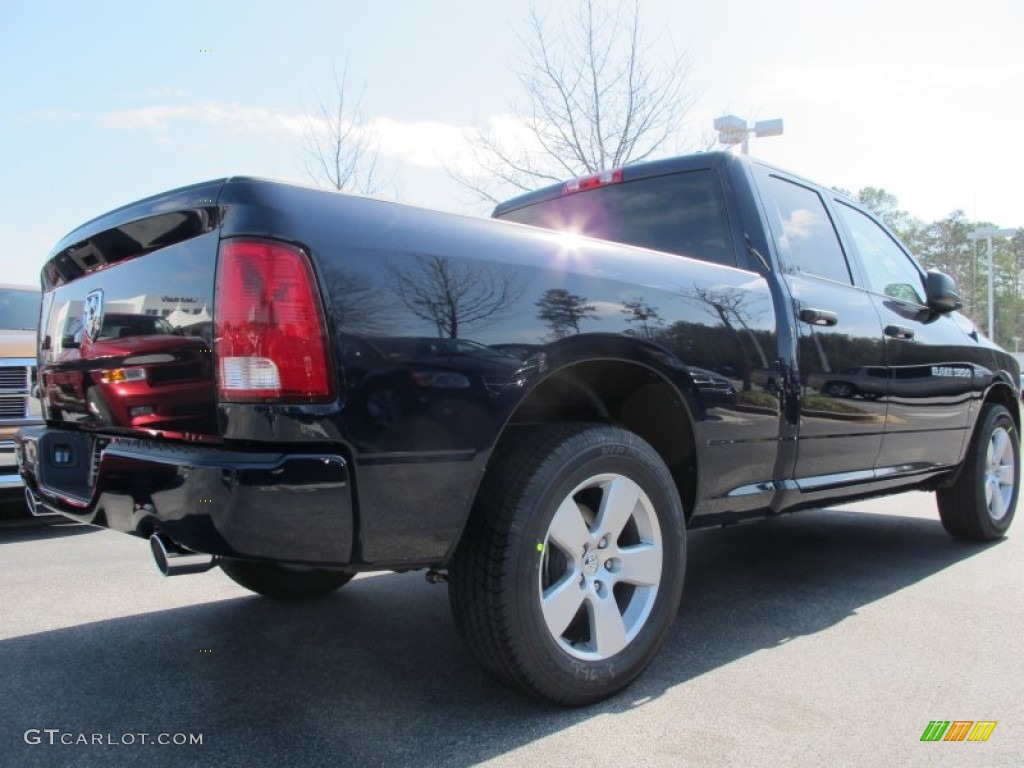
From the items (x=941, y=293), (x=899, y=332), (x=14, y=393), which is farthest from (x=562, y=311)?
(x=14, y=393)

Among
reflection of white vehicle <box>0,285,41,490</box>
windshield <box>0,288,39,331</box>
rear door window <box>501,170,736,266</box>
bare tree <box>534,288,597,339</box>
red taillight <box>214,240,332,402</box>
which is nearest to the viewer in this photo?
red taillight <box>214,240,332,402</box>

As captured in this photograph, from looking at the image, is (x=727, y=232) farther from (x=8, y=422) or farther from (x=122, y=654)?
(x=8, y=422)

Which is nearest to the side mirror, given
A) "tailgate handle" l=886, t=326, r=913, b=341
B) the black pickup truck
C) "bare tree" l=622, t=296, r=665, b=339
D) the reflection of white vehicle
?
"tailgate handle" l=886, t=326, r=913, b=341

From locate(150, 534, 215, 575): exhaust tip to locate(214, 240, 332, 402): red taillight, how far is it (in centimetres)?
40

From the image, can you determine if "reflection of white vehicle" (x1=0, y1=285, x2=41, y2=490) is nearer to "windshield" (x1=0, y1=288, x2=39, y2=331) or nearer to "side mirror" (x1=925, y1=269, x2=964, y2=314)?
"windshield" (x1=0, y1=288, x2=39, y2=331)

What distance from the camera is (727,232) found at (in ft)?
11.2

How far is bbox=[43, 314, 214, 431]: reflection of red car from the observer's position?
2.05m

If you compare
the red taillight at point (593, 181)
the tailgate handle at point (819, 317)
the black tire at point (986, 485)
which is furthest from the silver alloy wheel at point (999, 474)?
the red taillight at point (593, 181)

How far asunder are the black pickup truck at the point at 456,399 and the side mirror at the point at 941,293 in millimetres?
1124

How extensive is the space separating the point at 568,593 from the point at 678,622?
112 cm

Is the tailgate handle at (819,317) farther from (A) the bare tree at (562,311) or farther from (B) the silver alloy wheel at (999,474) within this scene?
(B) the silver alloy wheel at (999,474)

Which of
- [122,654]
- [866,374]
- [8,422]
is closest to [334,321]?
[122,654]

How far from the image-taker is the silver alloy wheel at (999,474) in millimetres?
4781

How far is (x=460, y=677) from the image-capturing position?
2.65m
